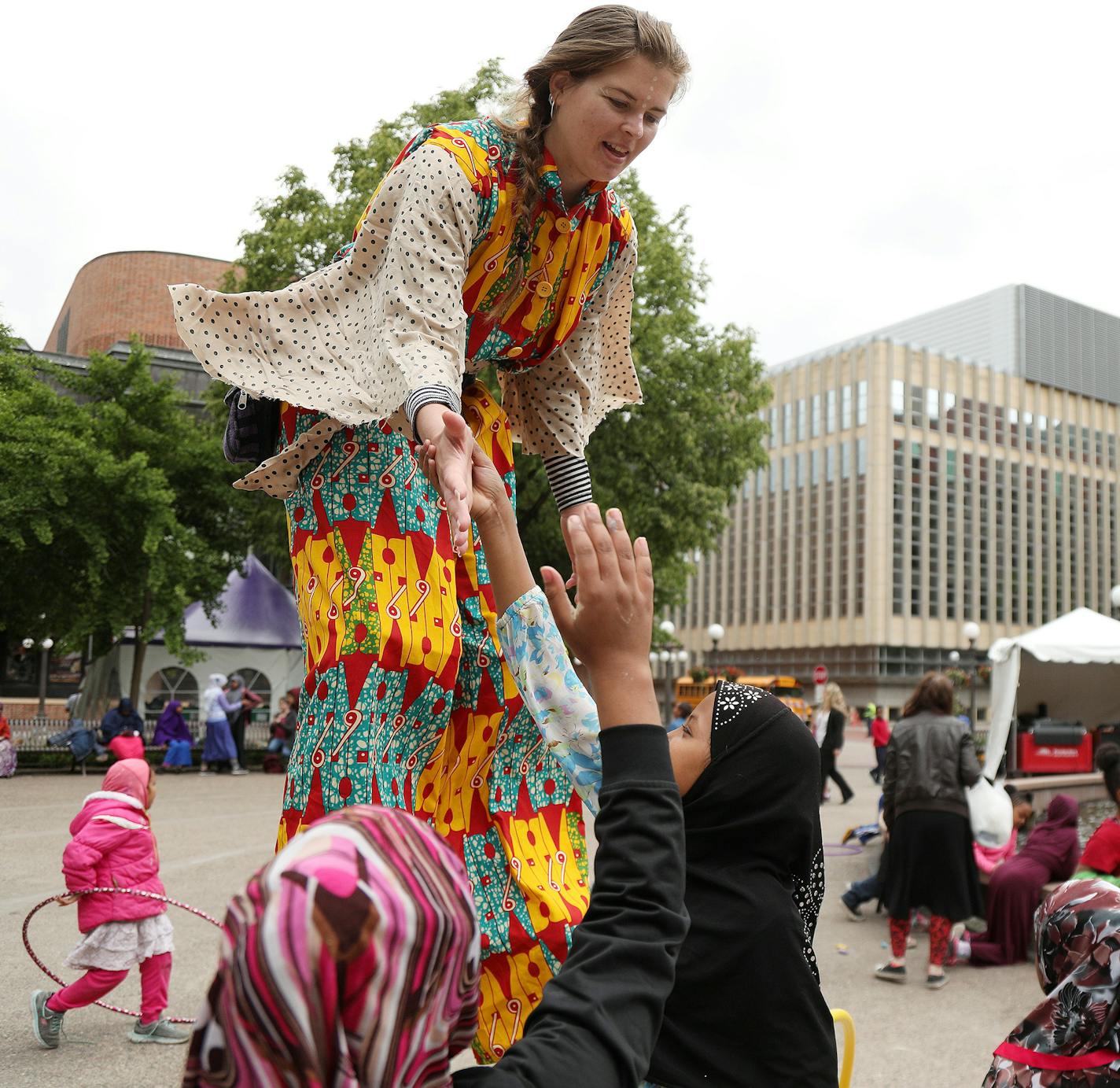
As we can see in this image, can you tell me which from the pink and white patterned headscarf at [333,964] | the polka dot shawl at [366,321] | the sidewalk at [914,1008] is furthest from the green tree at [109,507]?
the pink and white patterned headscarf at [333,964]

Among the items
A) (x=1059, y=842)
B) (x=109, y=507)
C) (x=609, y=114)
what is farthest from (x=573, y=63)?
(x=109, y=507)

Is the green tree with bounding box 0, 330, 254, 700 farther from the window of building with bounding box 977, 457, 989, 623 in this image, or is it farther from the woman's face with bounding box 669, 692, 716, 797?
the window of building with bounding box 977, 457, 989, 623

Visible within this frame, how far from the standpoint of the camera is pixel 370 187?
20109mm

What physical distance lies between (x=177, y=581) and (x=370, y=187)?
7776 mm

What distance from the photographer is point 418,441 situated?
1979 mm

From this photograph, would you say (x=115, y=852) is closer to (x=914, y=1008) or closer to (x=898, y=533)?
(x=914, y=1008)

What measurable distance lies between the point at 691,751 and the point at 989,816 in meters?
6.85

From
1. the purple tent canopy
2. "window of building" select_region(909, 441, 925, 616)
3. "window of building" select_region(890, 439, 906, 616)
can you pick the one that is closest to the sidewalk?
the purple tent canopy

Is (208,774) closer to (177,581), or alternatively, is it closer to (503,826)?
(177,581)

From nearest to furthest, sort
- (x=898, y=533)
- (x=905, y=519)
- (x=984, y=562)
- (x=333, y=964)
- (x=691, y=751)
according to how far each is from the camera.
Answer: (x=333, y=964) < (x=691, y=751) < (x=898, y=533) < (x=905, y=519) < (x=984, y=562)

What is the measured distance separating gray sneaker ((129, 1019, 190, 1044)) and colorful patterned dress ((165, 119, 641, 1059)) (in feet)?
6.00

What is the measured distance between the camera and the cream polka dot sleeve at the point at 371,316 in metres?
2.12

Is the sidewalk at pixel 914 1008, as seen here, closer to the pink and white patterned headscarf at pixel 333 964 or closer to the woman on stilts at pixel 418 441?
the woman on stilts at pixel 418 441

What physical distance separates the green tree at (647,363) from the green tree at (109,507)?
3460 mm
